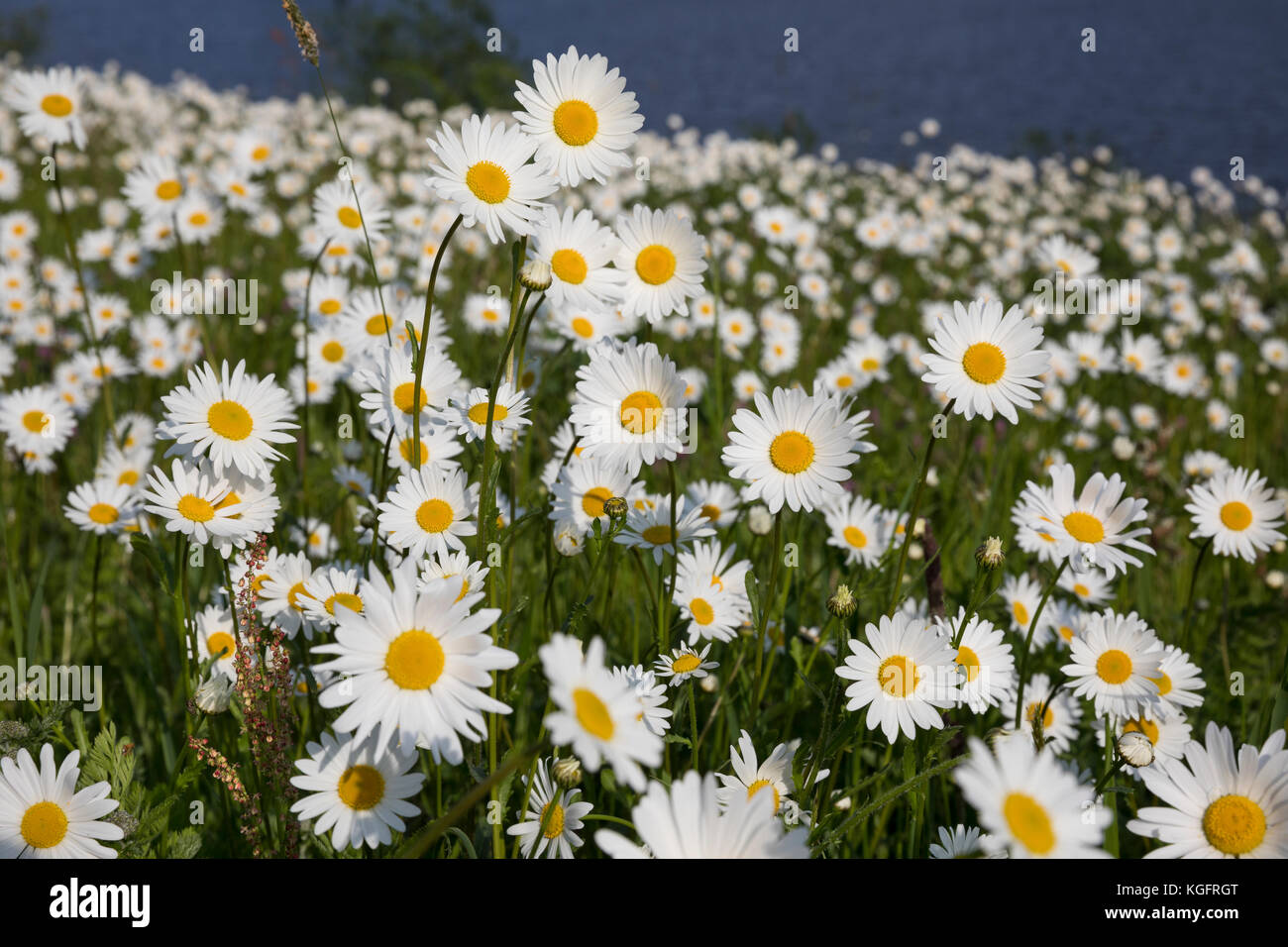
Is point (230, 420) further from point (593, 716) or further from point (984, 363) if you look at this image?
point (984, 363)

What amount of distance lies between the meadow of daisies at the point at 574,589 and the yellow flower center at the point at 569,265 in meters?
0.02

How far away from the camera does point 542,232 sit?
1.56m

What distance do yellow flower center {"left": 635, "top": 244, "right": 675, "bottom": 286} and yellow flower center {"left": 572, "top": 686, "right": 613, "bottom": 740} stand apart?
3.36 ft

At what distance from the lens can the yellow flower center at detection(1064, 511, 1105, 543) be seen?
1573mm

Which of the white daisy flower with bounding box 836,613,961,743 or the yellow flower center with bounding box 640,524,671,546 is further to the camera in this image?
the yellow flower center with bounding box 640,524,671,546

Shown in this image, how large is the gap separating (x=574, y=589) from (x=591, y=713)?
1.35m

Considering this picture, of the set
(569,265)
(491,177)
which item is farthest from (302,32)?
(569,265)

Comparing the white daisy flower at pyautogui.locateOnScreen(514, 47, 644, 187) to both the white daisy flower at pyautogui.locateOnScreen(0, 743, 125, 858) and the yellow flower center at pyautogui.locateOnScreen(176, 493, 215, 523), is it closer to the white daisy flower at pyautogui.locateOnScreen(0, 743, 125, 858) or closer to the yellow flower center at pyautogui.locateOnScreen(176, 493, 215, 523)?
the yellow flower center at pyautogui.locateOnScreen(176, 493, 215, 523)

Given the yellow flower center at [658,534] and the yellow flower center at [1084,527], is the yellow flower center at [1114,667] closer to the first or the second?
the yellow flower center at [1084,527]

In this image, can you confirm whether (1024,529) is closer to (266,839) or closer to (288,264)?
(266,839)

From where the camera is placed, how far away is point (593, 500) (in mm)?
1738

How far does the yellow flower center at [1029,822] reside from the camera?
764mm

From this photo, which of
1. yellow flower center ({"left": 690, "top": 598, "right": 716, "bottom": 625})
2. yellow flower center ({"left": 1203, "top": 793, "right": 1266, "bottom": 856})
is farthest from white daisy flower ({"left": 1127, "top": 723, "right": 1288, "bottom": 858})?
yellow flower center ({"left": 690, "top": 598, "right": 716, "bottom": 625})
